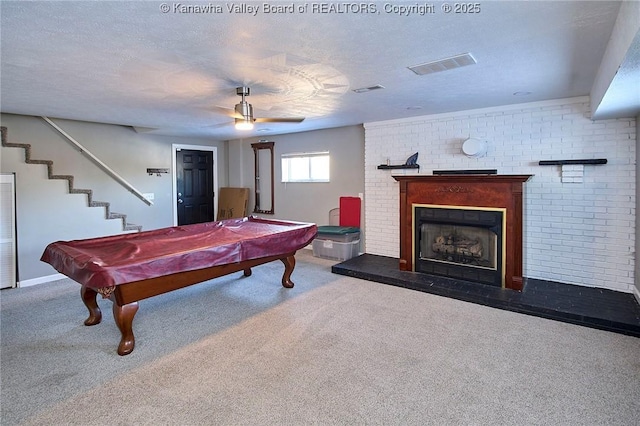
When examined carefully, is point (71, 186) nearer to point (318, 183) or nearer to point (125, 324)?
point (125, 324)

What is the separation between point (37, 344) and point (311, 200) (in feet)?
14.5

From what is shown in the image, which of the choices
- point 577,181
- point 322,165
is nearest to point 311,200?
point 322,165

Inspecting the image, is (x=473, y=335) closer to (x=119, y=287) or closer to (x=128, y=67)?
(x=119, y=287)

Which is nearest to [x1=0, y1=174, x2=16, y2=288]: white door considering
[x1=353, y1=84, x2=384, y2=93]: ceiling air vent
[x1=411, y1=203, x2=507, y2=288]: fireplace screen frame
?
[x1=353, y1=84, x2=384, y2=93]: ceiling air vent

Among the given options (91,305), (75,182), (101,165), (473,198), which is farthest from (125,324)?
(473,198)

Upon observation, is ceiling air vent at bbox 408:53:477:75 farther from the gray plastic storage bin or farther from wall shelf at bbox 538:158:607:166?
the gray plastic storage bin

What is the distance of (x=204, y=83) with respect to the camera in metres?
3.18

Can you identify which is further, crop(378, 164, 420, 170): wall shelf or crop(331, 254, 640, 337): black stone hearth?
crop(378, 164, 420, 170): wall shelf

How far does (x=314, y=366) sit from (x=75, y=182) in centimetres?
478

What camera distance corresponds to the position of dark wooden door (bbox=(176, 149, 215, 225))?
22.3 ft

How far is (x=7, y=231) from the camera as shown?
4.39 meters

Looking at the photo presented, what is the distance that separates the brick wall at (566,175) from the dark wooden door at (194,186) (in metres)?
4.57

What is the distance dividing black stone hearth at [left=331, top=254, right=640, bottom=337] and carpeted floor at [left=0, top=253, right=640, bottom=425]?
113 millimetres

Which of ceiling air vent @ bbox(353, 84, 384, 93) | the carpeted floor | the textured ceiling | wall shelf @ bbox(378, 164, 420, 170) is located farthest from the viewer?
wall shelf @ bbox(378, 164, 420, 170)
